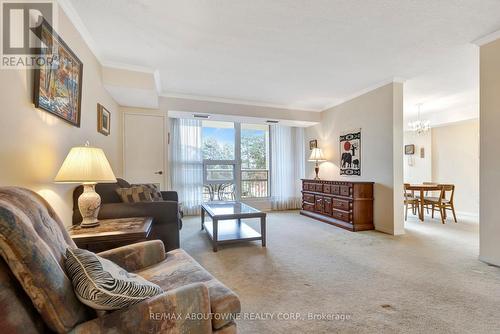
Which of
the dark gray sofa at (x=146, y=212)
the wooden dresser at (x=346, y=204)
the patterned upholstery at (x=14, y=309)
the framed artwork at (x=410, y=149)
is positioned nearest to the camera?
the patterned upholstery at (x=14, y=309)

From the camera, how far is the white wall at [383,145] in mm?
3592

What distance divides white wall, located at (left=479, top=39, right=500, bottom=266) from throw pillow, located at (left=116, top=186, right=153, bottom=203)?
3636 millimetres

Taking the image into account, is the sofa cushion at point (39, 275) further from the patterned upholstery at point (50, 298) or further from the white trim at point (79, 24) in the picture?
the white trim at point (79, 24)

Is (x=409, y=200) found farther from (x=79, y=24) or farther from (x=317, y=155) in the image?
(x=79, y=24)

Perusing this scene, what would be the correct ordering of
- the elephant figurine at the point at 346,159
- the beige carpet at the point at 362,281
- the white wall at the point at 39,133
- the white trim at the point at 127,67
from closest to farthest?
the white wall at the point at 39,133
the beige carpet at the point at 362,281
the white trim at the point at 127,67
the elephant figurine at the point at 346,159

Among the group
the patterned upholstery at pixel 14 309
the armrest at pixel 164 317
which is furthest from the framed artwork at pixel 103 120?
the armrest at pixel 164 317

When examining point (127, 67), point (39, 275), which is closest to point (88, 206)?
point (39, 275)

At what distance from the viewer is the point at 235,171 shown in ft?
18.8

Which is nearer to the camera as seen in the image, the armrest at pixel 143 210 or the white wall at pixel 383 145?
the armrest at pixel 143 210

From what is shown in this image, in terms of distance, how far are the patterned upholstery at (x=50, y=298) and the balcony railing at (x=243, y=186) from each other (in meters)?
4.43

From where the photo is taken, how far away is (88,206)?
1883 millimetres

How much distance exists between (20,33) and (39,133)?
0.61 metres

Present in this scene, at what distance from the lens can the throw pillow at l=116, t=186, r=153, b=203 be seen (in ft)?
8.28

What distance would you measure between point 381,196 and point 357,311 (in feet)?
8.58
